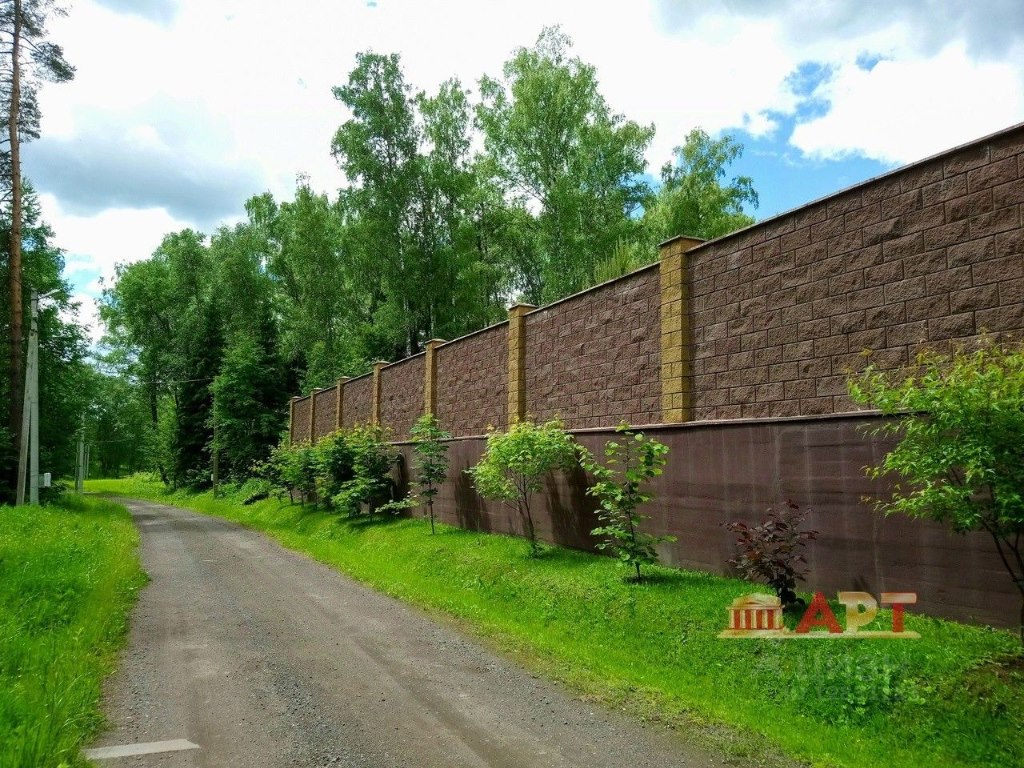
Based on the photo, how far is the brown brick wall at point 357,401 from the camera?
20.5m

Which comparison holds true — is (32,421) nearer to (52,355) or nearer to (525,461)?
(52,355)

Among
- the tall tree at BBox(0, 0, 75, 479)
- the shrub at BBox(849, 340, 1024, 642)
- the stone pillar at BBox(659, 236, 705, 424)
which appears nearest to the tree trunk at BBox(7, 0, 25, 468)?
the tall tree at BBox(0, 0, 75, 479)

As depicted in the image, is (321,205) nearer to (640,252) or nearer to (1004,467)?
→ (640,252)

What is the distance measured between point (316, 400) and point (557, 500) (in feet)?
56.6

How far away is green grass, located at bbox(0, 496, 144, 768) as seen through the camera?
4176 millimetres

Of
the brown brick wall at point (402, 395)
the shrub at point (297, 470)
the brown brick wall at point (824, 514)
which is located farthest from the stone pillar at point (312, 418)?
the brown brick wall at point (824, 514)

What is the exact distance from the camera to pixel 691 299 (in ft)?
28.3

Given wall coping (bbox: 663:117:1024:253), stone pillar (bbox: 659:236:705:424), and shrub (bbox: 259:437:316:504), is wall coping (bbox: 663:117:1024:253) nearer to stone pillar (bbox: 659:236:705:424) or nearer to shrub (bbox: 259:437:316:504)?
stone pillar (bbox: 659:236:705:424)

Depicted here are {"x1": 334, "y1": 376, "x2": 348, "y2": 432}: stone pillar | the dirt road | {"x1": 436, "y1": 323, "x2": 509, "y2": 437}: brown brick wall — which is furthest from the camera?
{"x1": 334, "y1": 376, "x2": 348, "y2": 432}: stone pillar

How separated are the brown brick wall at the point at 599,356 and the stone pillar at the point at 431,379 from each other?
4.17 metres

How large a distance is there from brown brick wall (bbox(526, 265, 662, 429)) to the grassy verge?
2.20 metres

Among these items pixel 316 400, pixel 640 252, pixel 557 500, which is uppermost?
pixel 640 252

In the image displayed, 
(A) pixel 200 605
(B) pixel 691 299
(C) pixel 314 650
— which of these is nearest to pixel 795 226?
(B) pixel 691 299

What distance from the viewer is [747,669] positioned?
5449mm
